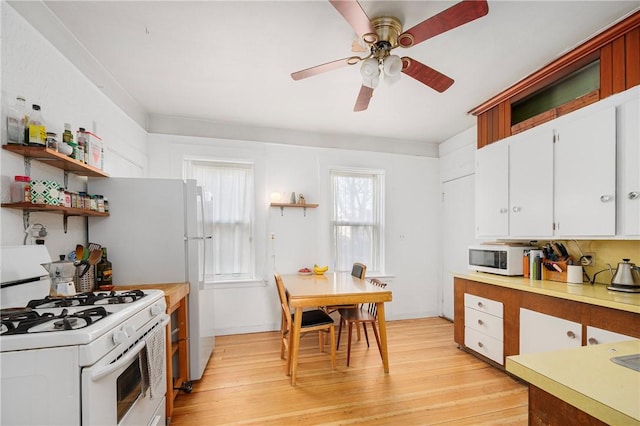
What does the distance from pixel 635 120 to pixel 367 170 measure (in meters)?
2.67

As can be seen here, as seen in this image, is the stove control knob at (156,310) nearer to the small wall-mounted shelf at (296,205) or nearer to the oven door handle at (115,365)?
the oven door handle at (115,365)

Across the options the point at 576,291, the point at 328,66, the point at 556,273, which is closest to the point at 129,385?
the point at 328,66

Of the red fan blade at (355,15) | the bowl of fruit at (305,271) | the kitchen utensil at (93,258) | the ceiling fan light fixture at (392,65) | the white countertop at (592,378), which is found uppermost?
the red fan blade at (355,15)

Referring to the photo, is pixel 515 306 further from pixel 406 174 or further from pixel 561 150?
pixel 406 174

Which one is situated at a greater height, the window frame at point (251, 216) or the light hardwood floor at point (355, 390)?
the window frame at point (251, 216)

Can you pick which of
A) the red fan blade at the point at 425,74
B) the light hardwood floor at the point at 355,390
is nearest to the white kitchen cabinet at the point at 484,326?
the light hardwood floor at the point at 355,390

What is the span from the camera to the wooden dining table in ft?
7.71

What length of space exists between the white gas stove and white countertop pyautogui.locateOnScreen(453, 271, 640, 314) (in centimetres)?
272

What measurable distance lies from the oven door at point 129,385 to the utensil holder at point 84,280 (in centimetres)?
74

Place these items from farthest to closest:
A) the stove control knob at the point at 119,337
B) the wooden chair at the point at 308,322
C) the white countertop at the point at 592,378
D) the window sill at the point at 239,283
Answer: the window sill at the point at 239,283, the wooden chair at the point at 308,322, the stove control knob at the point at 119,337, the white countertop at the point at 592,378

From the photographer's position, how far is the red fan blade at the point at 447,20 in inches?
49.7

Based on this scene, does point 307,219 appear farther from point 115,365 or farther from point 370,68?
point 115,365

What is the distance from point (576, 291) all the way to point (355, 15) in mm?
2424

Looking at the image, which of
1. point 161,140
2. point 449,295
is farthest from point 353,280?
point 161,140
